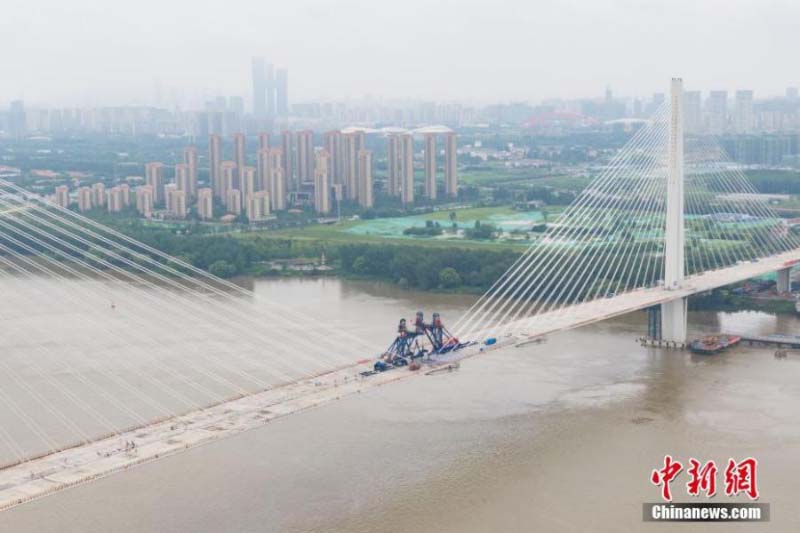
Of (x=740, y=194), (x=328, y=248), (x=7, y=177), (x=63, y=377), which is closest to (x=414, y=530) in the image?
(x=63, y=377)

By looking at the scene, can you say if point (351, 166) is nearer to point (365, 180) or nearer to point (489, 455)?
point (365, 180)

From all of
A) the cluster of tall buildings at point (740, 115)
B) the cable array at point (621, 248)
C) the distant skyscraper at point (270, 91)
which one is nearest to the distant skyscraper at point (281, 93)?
the distant skyscraper at point (270, 91)

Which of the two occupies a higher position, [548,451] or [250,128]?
[250,128]

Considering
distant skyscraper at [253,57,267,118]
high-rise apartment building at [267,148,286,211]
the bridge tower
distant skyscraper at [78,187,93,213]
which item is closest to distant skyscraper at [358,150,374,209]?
high-rise apartment building at [267,148,286,211]

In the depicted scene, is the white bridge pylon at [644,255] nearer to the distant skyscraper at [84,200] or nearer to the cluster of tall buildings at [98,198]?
the cluster of tall buildings at [98,198]

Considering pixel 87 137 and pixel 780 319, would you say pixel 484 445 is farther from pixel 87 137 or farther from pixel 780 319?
pixel 87 137
